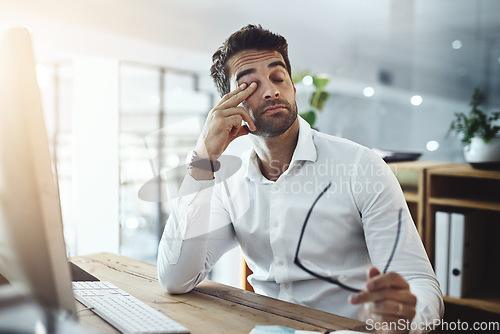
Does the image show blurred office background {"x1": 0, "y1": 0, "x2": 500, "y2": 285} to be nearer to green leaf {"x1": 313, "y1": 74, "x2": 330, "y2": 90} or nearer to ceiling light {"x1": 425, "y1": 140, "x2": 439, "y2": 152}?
ceiling light {"x1": 425, "y1": 140, "x2": 439, "y2": 152}

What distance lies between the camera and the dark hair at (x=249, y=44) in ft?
4.73

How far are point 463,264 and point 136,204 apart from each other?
223 cm

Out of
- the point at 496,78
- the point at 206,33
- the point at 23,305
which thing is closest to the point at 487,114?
the point at 496,78

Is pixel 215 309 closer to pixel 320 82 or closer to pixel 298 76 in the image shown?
pixel 298 76

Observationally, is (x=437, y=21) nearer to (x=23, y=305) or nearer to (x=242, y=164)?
(x=242, y=164)

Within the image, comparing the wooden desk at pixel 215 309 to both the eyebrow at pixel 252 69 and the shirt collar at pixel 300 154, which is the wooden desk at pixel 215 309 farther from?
the eyebrow at pixel 252 69

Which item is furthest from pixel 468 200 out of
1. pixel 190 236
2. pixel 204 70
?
pixel 204 70

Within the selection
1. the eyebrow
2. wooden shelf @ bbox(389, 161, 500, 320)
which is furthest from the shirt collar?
wooden shelf @ bbox(389, 161, 500, 320)

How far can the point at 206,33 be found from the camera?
3.12m

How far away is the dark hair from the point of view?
1.44 m

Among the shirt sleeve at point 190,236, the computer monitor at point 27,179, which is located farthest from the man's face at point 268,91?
the computer monitor at point 27,179

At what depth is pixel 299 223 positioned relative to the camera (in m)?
1.33

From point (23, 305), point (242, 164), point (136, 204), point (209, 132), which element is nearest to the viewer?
point (23, 305)

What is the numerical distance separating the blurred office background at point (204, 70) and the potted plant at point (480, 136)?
0.36ft
